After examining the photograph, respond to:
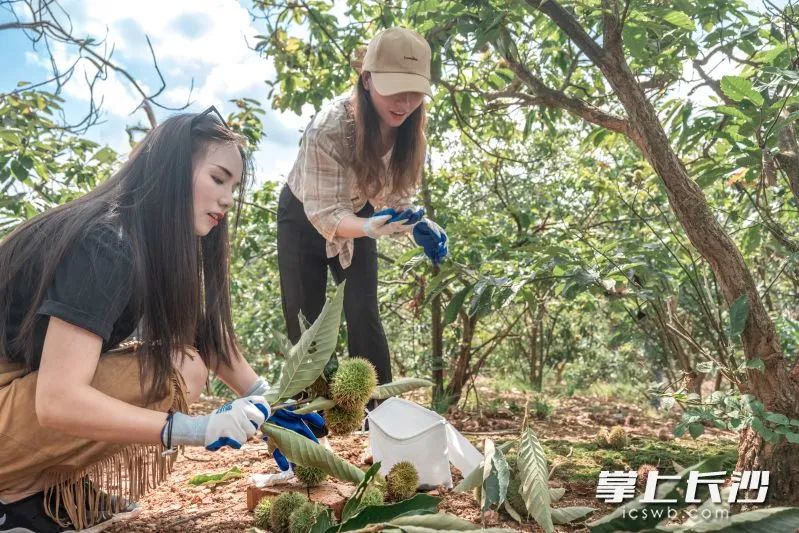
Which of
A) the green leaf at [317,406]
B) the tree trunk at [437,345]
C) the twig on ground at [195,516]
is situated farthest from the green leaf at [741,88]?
the tree trunk at [437,345]

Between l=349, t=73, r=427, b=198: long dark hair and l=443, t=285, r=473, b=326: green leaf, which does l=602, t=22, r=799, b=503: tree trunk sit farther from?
l=349, t=73, r=427, b=198: long dark hair

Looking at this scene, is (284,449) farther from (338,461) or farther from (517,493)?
(517,493)

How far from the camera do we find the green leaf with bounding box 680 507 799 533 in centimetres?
75

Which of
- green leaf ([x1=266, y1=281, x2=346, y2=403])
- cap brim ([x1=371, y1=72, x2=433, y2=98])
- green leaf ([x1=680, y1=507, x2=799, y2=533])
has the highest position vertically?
cap brim ([x1=371, y1=72, x2=433, y2=98])

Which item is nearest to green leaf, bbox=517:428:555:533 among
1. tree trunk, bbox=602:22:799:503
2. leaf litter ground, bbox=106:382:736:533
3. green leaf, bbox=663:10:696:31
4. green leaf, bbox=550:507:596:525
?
green leaf, bbox=550:507:596:525

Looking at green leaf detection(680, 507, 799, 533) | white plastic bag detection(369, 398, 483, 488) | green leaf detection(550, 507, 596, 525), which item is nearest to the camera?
green leaf detection(680, 507, 799, 533)

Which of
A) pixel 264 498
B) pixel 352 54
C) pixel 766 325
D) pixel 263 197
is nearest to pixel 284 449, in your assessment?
pixel 264 498

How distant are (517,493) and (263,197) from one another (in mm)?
3364

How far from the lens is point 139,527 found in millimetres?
1778

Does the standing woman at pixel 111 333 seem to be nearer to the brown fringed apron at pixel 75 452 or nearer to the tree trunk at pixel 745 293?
the brown fringed apron at pixel 75 452

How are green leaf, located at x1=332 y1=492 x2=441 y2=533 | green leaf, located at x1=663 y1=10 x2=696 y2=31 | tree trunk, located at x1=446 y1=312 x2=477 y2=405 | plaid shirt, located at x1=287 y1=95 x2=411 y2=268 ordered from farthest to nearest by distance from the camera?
tree trunk, located at x1=446 y1=312 x2=477 y2=405
plaid shirt, located at x1=287 y1=95 x2=411 y2=268
green leaf, located at x1=663 y1=10 x2=696 y2=31
green leaf, located at x1=332 y1=492 x2=441 y2=533

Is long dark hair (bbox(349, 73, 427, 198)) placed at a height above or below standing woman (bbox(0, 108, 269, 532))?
above

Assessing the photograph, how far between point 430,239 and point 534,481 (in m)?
1.18

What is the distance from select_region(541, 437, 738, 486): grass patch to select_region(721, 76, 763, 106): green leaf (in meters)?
1.08
